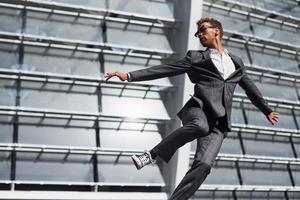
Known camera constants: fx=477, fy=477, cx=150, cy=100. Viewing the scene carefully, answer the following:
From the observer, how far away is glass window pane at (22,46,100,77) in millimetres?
8156

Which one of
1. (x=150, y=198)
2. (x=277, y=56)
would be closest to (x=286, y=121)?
(x=277, y=56)

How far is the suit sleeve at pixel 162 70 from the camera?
4.62 m

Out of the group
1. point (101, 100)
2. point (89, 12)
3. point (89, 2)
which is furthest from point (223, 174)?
point (89, 2)

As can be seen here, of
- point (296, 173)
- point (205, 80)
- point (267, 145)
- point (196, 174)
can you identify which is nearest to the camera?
point (196, 174)

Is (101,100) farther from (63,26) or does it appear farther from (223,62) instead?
(223,62)

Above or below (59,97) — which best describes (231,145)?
below

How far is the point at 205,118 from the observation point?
4707mm

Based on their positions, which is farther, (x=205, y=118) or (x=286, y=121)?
(x=286, y=121)

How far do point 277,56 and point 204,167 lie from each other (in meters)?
7.20

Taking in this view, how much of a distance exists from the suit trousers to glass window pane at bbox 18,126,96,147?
3981mm

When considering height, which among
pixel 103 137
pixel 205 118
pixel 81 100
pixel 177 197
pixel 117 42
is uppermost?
pixel 117 42

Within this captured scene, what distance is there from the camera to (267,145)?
428 inches

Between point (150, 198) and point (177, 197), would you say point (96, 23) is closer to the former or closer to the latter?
point (150, 198)

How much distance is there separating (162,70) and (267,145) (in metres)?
6.79
